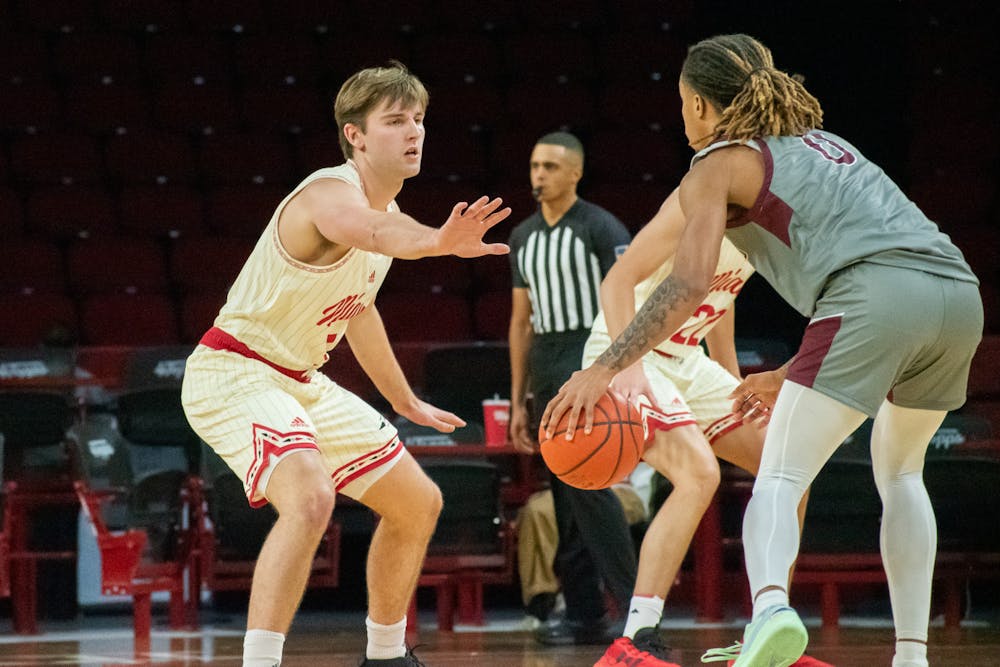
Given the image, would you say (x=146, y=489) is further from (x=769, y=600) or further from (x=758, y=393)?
(x=769, y=600)

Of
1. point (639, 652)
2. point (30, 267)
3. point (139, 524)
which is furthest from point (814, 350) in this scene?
point (30, 267)

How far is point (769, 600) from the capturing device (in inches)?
126

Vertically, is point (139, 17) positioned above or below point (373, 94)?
above

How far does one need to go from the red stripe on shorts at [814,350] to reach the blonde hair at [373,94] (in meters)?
1.30

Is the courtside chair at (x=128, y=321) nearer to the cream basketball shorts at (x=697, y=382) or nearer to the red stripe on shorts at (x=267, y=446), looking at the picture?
the cream basketball shorts at (x=697, y=382)

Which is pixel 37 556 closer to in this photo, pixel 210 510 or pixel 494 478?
pixel 210 510

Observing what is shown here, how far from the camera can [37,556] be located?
6.36 m

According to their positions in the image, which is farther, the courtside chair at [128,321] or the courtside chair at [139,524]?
the courtside chair at [128,321]

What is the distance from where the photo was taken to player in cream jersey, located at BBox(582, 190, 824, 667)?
169 inches

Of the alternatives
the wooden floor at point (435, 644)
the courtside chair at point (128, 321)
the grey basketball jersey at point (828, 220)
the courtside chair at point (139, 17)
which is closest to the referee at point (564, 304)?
the wooden floor at point (435, 644)

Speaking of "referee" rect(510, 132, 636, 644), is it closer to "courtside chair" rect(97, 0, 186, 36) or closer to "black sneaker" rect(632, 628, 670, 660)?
"black sneaker" rect(632, 628, 670, 660)

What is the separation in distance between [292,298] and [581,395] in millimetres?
861

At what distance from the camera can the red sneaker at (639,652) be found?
418 centimetres

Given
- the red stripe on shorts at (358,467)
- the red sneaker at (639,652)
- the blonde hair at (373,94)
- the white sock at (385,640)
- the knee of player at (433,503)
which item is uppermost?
the blonde hair at (373,94)
